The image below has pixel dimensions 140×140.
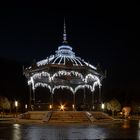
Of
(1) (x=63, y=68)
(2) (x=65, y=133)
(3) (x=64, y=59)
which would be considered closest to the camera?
(2) (x=65, y=133)

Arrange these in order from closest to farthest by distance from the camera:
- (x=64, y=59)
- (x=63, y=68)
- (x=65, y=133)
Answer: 1. (x=65, y=133)
2. (x=63, y=68)
3. (x=64, y=59)

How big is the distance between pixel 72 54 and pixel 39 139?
30.1 m

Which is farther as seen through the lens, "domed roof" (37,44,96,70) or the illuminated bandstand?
"domed roof" (37,44,96,70)

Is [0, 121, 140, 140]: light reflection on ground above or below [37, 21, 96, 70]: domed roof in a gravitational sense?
below

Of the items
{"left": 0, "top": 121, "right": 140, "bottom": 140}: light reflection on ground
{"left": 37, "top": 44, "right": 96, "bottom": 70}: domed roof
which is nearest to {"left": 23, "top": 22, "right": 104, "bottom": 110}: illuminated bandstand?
{"left": 37, "top": 44, "right": 96, "bottom": 70}: domed roof

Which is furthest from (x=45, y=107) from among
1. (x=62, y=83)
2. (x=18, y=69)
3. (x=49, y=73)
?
(x=18, y=69)

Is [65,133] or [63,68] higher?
[63,68]

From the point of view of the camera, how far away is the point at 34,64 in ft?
149

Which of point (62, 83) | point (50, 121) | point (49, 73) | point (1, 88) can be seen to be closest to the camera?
point (50, 121)

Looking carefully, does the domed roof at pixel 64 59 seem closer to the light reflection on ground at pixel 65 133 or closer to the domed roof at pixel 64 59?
the domed roof at pixel 64 59

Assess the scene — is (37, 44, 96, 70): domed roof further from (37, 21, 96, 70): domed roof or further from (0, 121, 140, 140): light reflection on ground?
(0, 121, 140, 140): light reflection on ground

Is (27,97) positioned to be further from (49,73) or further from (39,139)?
(39,139)

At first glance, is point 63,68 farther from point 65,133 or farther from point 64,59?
point 65,133

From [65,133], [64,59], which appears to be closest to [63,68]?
[64,59]
